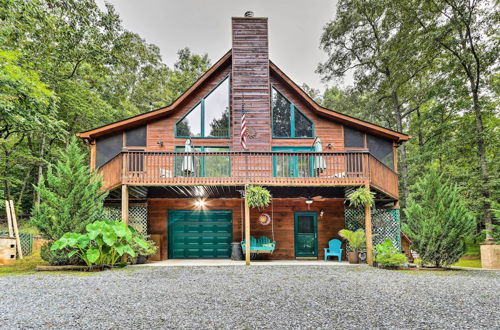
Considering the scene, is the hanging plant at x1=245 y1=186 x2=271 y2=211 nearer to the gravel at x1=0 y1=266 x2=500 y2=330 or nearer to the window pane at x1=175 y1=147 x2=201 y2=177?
the window pane at x1=175 y1=147 x2=201 y2=177

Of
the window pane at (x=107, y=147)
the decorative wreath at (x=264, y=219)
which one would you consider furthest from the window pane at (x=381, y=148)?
the window pane at (x=107, y=147)

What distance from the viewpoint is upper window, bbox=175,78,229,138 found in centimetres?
1290

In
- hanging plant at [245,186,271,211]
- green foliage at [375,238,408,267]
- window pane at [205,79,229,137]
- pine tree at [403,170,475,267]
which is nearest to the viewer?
pine tree at [403,170,475,267]

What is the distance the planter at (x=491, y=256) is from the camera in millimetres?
10438

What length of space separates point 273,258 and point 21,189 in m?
16.9

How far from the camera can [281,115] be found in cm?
1323

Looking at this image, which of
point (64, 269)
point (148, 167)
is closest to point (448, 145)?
point (148, 167)

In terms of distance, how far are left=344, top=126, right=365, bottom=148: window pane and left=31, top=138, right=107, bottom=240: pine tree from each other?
8.68 meters

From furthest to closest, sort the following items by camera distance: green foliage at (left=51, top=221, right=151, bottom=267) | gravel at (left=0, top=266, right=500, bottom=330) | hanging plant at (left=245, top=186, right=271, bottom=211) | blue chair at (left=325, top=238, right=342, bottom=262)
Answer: blue chair at (left=325, top=238, right=342, bottom=262) → hanging plant at (left=245, top=186, right=271, bottom=211) → green foliage at (left=51, top=221, right=151, bottom=267) → gravel at (left=0, top=266, right=500, bottom=330)

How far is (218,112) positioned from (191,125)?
1.13 m

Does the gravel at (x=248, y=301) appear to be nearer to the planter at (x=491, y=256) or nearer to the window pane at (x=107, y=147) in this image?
the planter at (x=491, y=256)

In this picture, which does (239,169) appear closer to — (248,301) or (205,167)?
(205,167)

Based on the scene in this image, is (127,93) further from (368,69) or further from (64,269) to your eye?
(64,269)

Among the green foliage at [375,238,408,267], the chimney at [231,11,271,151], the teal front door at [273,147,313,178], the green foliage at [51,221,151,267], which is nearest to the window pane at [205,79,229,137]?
the chimney at [231,11,271,151]
